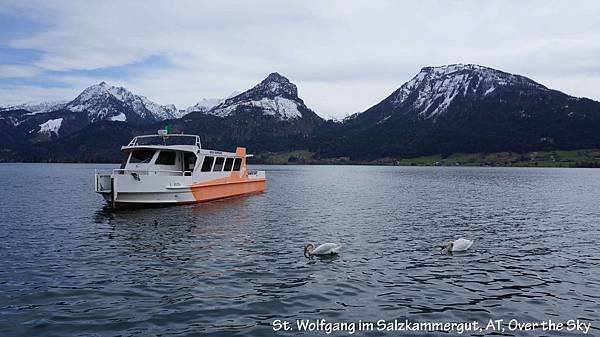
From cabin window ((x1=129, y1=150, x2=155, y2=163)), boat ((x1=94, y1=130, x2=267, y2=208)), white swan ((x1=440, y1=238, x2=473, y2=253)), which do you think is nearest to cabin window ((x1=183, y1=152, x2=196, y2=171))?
boat ((x1=94, y1=130, x2=267, y2=208))

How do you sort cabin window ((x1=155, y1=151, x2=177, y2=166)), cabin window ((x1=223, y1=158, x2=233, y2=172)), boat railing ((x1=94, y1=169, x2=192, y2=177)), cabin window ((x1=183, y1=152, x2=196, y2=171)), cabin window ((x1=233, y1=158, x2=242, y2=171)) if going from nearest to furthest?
1. boat railing ((x1=94, y1=169, x2=192, y2=177))
2. cabin window ((x1=155, y1=151, x2=177, y2=166))
3. cabin window ((x1=183, y1=152, x2=196, y2=171))
4. cabin window ((x1=223, y1=158, x2=233, y2=172))
5. cabin window ((x1=233, y1=158, x2=242, y2=171))

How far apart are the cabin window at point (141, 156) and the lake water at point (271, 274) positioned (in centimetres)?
795

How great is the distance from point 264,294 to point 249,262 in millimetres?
4679

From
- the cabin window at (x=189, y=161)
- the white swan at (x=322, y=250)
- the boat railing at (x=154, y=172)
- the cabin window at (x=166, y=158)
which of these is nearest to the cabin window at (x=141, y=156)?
the cabin window at (x=166, y=158)

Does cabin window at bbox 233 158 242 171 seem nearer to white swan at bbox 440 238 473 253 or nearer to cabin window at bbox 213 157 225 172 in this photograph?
cabin window at bbox 213 157 225 172

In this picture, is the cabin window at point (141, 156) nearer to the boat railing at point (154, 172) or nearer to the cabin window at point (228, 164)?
the boat railing at point (154, 172)

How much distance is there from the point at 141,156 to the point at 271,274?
2819 centimetres

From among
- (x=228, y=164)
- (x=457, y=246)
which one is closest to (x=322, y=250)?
(x=457, y=246)

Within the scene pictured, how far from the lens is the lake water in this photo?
1373cm

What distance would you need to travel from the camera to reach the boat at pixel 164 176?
39.0 m

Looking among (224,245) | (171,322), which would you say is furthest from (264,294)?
(224,245)

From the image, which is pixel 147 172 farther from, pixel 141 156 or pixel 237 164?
pixel 237 164

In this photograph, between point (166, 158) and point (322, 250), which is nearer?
point (322, 250)

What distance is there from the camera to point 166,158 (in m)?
43.5
